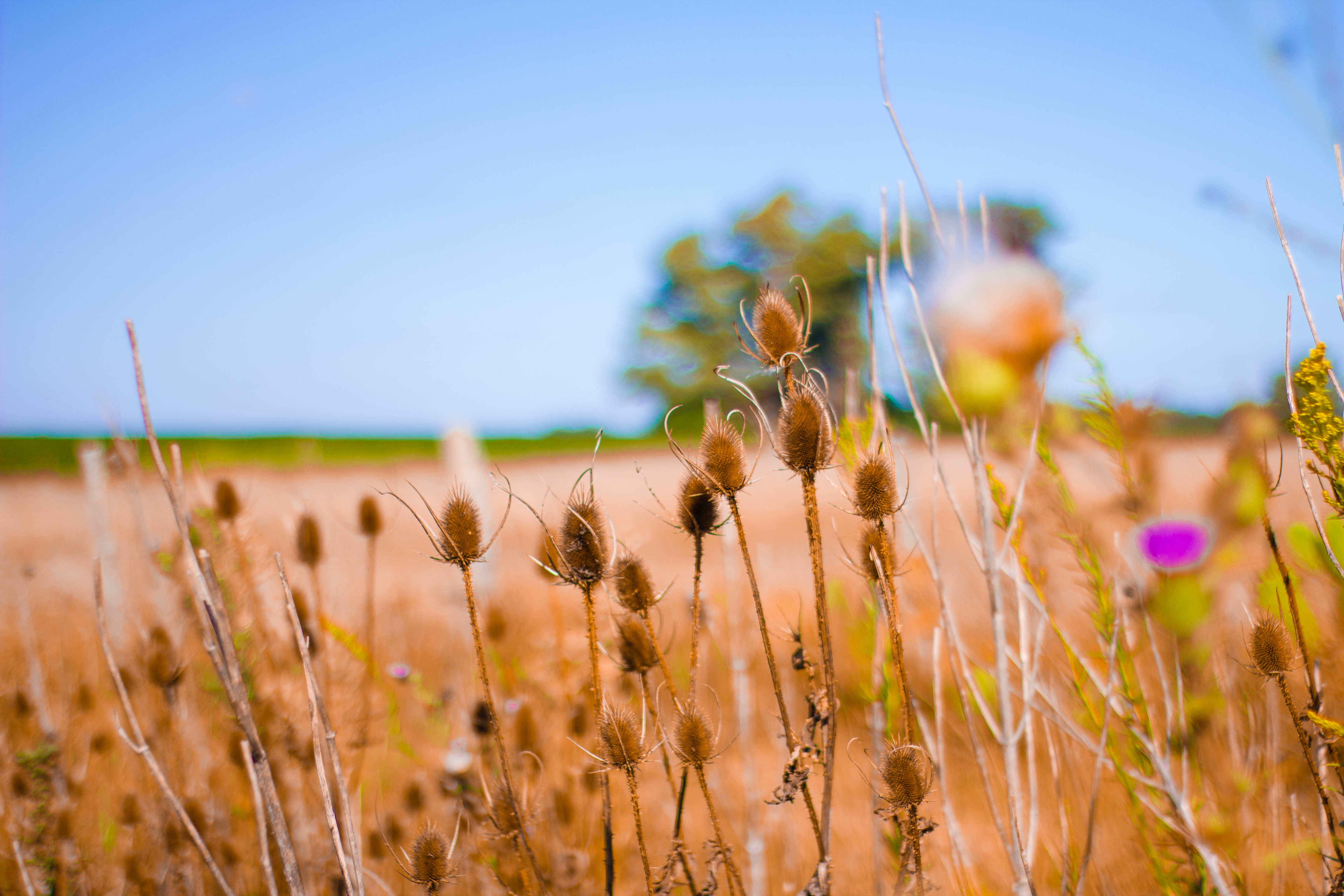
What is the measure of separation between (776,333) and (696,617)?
324 millimetres

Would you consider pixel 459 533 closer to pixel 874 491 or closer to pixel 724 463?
pixel 724 463

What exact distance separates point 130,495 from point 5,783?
97 centimetres

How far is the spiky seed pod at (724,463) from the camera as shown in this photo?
80 centimetres

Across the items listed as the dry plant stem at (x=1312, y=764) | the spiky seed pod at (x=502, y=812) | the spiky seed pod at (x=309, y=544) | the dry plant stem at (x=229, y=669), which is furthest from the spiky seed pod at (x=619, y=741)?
the spiky seed pod at (x=309, y=544)

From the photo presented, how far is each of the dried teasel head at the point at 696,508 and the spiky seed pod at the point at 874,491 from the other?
17cm

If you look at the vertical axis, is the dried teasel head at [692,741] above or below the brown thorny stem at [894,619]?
below

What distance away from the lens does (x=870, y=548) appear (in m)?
0.89

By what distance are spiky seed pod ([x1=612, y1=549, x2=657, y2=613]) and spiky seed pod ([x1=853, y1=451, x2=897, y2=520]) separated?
277mm

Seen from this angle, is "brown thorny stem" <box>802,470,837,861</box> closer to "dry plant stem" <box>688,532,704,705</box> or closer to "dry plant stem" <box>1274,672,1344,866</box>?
"dry plant stem" <box>688,532,704,705</box>

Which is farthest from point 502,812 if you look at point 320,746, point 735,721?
point 735,721

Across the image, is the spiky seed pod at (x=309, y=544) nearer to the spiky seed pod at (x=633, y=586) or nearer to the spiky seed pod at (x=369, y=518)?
the spiky seed pod at (x=369, y=518)

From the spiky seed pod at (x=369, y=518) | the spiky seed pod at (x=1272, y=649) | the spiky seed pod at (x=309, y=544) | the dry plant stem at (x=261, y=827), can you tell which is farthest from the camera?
the spiky seed pod at (x=369, y=518)

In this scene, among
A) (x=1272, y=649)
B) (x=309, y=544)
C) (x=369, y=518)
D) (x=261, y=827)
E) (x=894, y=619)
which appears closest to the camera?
(x=894, y=619)

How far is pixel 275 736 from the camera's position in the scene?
65.9 inches
